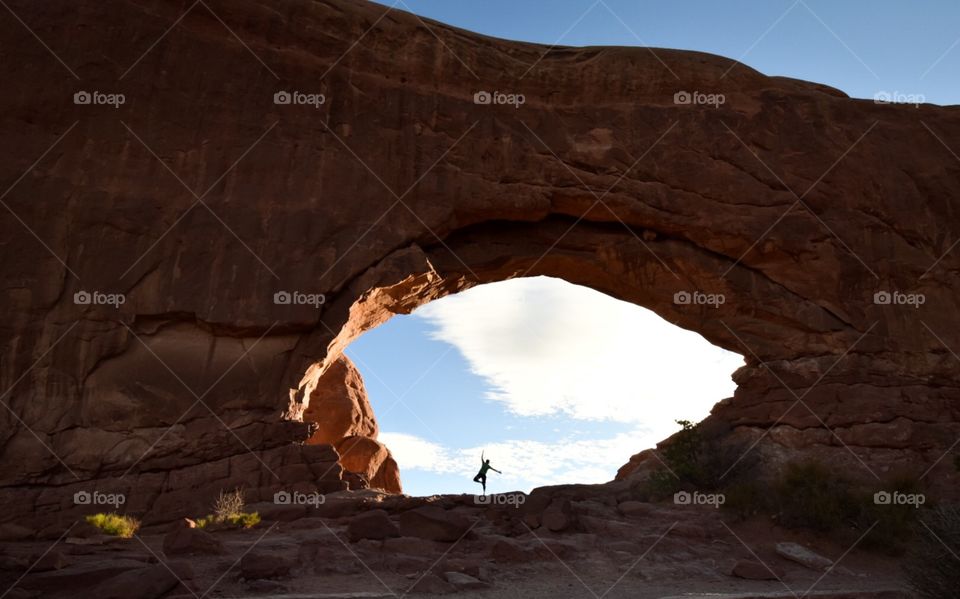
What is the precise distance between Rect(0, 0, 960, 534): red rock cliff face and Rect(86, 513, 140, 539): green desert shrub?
A: 48.3 inches

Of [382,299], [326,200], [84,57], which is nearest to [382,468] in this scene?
[382,299]

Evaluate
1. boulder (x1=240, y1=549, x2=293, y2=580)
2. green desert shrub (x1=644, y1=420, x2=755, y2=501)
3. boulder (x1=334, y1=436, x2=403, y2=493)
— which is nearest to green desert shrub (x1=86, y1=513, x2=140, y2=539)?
boulder (x1=240, y1=549, x2=293, y2=580)

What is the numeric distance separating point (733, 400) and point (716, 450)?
6.21 feet

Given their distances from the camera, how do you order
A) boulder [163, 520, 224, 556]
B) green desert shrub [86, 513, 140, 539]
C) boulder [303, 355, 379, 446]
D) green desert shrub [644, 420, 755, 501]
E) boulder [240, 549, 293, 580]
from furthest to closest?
1. boulder [303, 355, 379, 446]
2. green desert shrub [644, 420, 755, 501]
3. green desert shrub [86, 513, 140, 539]
4. boulder [163, 520, 224, 556]
5. boulder [240, 549, 293, 580]

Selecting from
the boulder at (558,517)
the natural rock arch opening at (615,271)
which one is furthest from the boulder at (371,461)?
the boulder at (558,517)

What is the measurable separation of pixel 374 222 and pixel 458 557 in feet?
26.5

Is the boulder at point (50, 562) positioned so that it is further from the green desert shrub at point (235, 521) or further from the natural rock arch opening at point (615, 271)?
the natural rock arch opening at point (615, 271)

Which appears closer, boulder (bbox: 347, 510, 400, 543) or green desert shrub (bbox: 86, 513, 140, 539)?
boulder (bbox: 347, 510, 400, 543)

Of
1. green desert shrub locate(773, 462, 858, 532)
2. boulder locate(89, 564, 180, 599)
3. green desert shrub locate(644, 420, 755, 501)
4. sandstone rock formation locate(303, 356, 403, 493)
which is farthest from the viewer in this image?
sandstone rock formation locate(303, 356, 403, 493)

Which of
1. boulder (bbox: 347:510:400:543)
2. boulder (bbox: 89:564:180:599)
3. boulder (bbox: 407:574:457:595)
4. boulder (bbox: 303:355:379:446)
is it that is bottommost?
boulder (bbox: 407:574:457:595)

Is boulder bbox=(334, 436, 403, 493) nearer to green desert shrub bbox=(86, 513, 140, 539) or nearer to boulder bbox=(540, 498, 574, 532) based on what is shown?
green desert shrub bbox=(86, 513, 140, 539)

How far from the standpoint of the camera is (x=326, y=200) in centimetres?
1623

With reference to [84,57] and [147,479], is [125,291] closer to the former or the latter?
[147,479]

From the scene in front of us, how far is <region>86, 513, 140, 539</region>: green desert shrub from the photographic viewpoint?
36.7 feet
